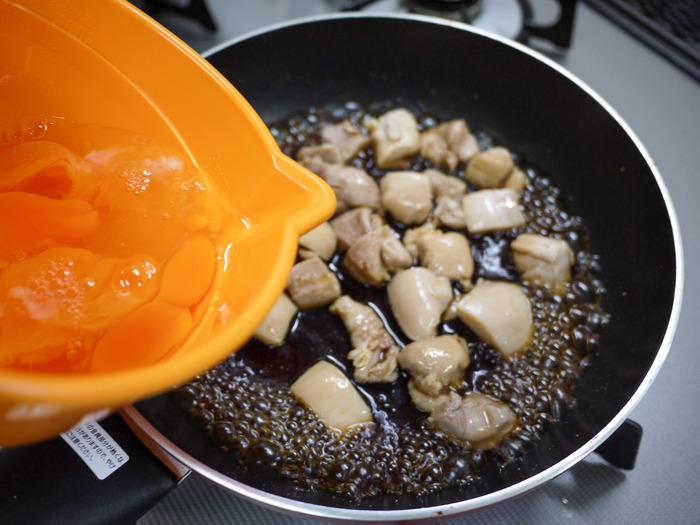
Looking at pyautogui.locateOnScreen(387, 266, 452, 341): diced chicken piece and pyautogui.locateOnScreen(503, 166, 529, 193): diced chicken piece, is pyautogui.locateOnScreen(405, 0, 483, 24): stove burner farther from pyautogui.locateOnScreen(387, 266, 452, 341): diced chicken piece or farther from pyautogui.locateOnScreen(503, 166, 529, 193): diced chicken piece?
pyautogui.locateOnScreen(387, 266, 452, 341): diced chicken piece

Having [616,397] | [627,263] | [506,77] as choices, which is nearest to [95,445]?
[616,397]

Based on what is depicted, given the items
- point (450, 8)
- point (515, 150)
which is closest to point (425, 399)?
point (515, 150)

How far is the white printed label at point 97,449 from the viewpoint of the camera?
76cm

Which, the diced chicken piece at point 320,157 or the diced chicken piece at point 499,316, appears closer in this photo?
the diced chicken piece at point 499,316

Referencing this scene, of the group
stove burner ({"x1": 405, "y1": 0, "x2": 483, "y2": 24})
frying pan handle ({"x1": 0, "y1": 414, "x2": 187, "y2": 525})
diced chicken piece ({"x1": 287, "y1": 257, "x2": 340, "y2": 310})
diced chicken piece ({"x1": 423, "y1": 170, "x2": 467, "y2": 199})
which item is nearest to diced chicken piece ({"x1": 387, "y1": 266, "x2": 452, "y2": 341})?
diced chicken piece ({"x1": 287, "y1": 257, "x2": 340, "y2": 310})

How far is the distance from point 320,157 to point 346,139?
94 millimetres

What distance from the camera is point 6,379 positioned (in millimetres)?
459

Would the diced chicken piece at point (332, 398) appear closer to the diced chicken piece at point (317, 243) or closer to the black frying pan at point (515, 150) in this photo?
the black frying pan at point (515, 150)

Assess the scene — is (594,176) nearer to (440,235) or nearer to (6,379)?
(440,235)

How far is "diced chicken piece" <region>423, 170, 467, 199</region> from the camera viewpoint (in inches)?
48.5

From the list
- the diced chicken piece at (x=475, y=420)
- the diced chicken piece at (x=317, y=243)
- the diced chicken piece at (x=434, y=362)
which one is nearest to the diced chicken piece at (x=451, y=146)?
the diced chicken piece at (x=317, y=243)

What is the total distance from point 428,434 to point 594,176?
2.40 feet

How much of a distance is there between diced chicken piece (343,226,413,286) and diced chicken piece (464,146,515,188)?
0.95 ft

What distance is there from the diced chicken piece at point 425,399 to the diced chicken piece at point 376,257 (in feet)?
0.81
